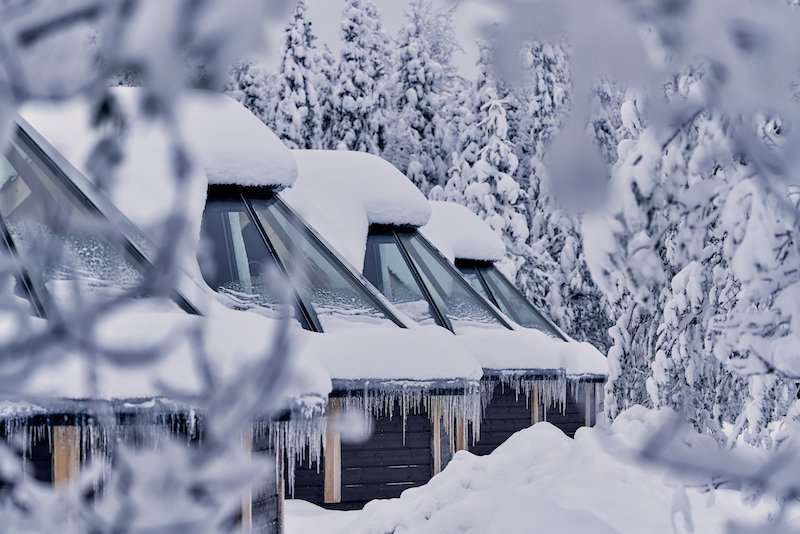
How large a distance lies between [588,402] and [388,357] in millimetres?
8401

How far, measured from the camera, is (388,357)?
35.6 ft

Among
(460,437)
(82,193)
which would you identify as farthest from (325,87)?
(82,193)

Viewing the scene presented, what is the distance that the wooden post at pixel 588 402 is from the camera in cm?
1838

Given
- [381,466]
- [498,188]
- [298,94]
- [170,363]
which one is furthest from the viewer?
[298,94]

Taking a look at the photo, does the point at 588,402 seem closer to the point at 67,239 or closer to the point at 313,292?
the point at 313,292

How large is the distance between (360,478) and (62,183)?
19.2ft

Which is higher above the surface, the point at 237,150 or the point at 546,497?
the point at 237,150

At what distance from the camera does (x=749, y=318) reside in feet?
8.43

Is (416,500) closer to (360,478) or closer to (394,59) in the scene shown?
(360,478)

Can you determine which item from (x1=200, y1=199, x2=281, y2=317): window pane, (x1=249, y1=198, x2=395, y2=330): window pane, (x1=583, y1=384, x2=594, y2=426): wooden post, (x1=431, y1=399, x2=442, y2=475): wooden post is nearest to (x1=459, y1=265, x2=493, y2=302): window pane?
(x1=583, y1=384, x2=594, y2=426): wooden post

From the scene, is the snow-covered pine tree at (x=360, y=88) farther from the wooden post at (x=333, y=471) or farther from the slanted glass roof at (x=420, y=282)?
the wooden post at (x=333, y=471)

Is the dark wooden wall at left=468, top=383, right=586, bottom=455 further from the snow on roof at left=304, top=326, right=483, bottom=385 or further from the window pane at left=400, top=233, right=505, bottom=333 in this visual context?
the snow on roof at left=304, top=326, right=483, bottom=385

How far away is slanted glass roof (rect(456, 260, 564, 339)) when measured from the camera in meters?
17.8

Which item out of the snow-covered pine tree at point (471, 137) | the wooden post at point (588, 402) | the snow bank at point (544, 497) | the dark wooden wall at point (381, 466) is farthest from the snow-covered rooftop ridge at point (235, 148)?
the snow-covered pine tree at point (471, 137)
